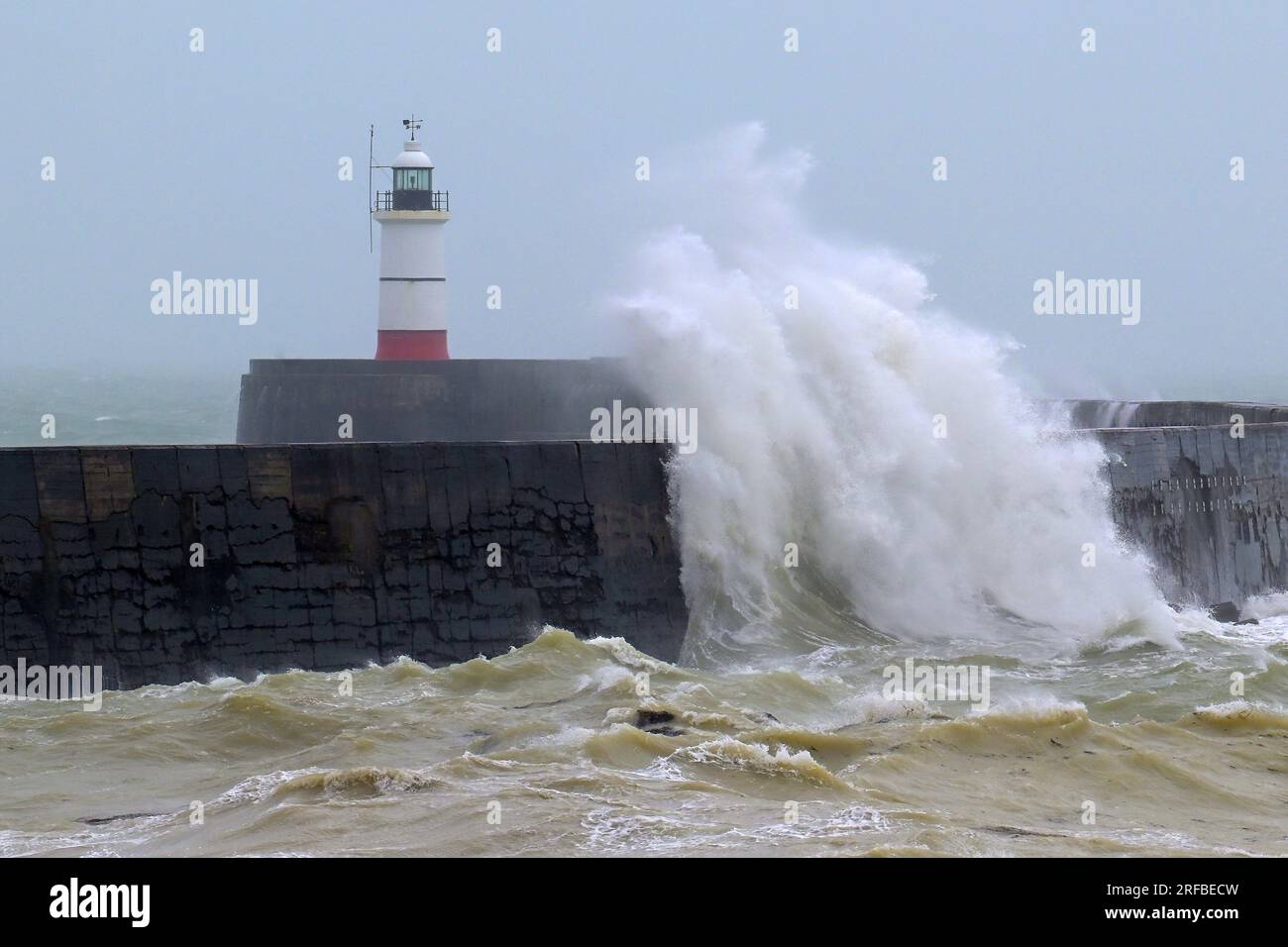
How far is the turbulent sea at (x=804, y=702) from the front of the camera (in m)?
5.89

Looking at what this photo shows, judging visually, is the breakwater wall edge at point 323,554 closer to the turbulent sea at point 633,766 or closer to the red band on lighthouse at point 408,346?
the turbulent sea at point 633,766

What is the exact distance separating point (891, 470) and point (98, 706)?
5.93 m

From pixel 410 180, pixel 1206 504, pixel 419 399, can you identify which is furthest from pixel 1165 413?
pixel 410 180

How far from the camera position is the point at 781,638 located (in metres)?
10.3

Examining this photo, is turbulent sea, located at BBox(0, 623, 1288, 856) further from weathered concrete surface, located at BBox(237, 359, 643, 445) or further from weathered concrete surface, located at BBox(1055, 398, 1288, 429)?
weathered concrete surface, located at BBox(1055, 398, 1288, 429)

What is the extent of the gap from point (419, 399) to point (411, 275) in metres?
1.64

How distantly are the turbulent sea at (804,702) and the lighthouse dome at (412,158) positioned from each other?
5.95 meters

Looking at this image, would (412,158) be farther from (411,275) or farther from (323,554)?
(323,554)

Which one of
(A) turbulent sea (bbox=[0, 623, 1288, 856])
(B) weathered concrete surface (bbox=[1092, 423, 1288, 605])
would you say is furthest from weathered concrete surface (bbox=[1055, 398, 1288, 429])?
(A) turbulent sea (bbox=[0, 623, 1288, 856])

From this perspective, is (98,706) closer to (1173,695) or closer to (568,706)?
(568,706)

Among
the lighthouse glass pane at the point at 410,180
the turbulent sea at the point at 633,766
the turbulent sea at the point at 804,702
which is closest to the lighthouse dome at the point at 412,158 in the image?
the lighthouse glass pane at the point at 410,180

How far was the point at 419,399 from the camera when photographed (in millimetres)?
16516

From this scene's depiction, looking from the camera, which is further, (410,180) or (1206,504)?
(410,180)
